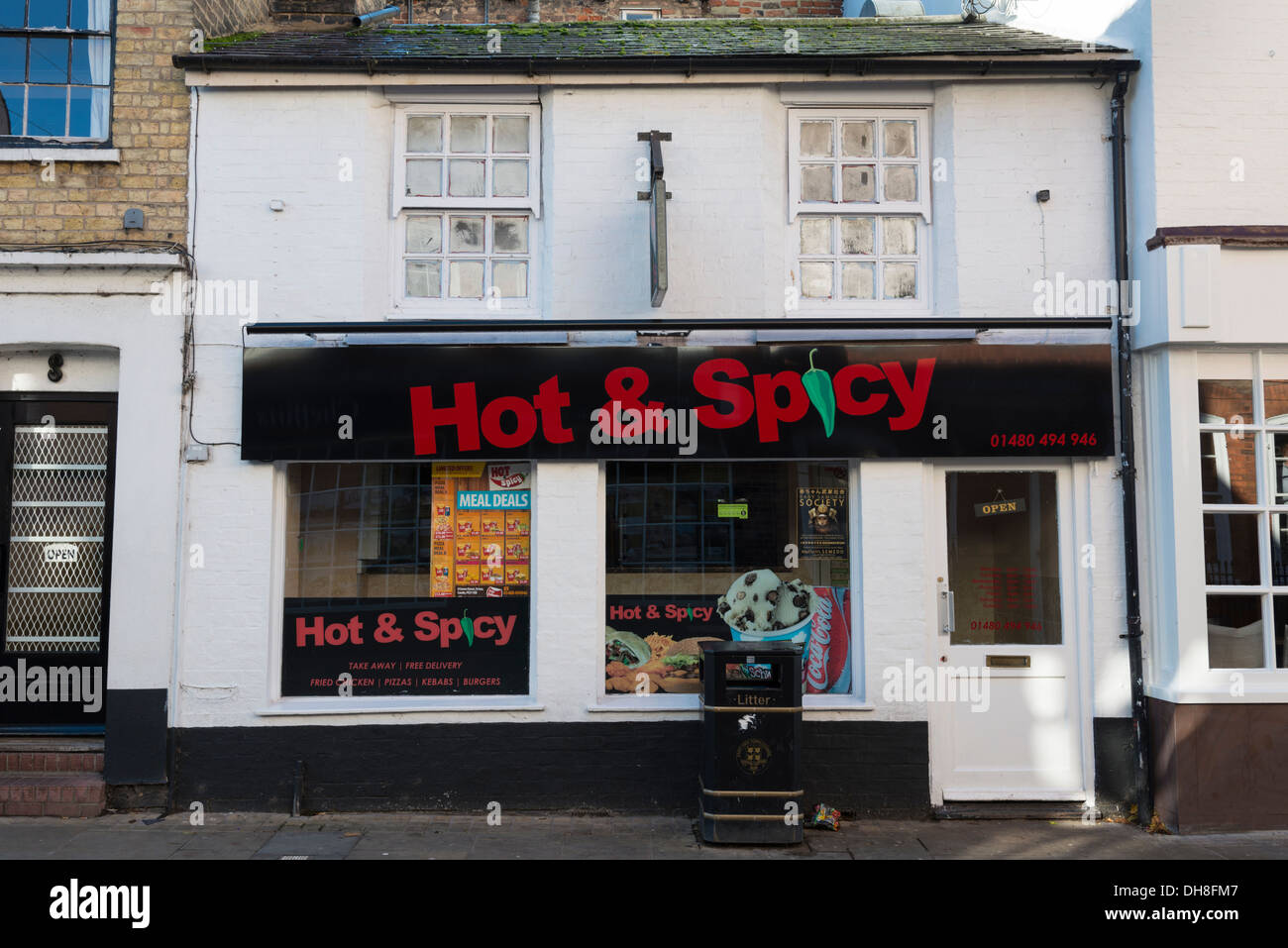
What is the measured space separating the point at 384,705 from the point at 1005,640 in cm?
467

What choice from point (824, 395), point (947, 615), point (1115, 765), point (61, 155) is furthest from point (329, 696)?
point (1115, 765)

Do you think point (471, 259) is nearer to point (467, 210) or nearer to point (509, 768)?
point (467, 210)

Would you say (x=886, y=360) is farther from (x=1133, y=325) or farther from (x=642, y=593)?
(x=642, y=593)

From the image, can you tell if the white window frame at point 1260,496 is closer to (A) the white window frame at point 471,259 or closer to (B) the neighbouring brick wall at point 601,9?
(A) the white window frame at point 471,259

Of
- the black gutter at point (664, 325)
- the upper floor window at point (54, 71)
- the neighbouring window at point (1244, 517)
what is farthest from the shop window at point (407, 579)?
the neighbouring window at point (1244, 517)

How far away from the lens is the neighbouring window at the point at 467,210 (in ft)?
24.8

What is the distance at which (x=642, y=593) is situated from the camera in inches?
293

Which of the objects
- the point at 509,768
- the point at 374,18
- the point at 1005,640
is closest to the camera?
the point at 509,768

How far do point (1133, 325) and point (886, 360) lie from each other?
187 centimetres

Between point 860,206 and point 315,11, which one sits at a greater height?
point 315,11

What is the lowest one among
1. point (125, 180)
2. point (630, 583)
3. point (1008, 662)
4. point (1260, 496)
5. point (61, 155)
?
point (1008, 662)

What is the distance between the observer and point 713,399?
720 cm

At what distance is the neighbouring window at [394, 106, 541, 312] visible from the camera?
7555 millimetres

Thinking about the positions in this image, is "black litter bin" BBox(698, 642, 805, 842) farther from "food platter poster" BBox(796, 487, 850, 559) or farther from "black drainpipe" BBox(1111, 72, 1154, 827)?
"black drainpipe" BBox(1111, 72, 1154, 827)
